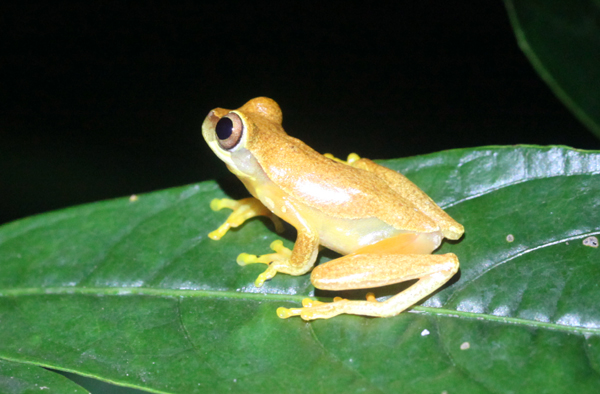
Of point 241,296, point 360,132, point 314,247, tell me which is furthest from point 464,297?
point 360,132

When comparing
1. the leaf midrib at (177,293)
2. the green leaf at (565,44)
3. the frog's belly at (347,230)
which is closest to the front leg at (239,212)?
the frog's belly at (347,230)

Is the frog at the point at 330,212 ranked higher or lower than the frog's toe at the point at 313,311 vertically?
higher

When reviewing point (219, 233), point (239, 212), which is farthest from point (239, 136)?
point (219, 233)

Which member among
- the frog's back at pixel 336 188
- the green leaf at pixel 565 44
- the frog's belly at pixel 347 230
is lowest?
the frog's belly at pixel 347 230

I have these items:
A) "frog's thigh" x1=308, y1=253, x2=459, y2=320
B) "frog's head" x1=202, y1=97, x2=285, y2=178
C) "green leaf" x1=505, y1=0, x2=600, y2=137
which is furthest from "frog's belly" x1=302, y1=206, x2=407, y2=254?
"green leaf" x1=505, y1=0, x2=600, y2=137

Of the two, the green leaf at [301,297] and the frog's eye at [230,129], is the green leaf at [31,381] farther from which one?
the frog's eye at [230,129]

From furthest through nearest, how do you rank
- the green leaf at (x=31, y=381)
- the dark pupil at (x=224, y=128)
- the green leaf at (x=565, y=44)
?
the dark pupil at (x=224, y=128), the green leaf at (x=565, y=44), the green leaf at (x=31, y=381)
